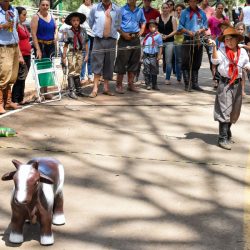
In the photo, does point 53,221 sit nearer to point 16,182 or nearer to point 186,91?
point 16,182

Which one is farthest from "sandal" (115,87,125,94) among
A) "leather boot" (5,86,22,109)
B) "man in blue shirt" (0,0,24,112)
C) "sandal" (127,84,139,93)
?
"man in blue shirt" (0,0,24,112)

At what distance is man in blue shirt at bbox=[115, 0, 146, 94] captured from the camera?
10.4 metres

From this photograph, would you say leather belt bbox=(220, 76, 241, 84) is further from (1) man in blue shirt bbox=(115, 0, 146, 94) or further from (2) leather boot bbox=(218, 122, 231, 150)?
(1) man in blue shirt bbox=(115, 0, 146, 94)

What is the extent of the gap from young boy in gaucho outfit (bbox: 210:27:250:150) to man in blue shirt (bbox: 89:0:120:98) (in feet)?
11.4

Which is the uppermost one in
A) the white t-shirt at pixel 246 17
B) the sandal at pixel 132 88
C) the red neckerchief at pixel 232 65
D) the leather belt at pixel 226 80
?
the white t-shirt at pixel 246 17

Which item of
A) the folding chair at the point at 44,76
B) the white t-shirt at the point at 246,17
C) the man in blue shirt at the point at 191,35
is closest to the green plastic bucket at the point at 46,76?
the folding chair at the point at 44,76

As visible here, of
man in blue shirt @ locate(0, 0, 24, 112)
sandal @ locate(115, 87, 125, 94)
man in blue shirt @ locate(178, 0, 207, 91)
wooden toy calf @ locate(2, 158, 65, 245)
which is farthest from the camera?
man in blue shirt @ locate(178, 0, 207, 91)

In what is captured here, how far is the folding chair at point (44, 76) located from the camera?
9414mm

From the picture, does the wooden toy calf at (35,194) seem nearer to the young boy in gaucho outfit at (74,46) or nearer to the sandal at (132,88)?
the young boy in gaucho outfit at (74,46)

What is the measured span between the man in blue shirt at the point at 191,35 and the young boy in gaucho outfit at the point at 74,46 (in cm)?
220

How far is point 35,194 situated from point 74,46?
6073 mm

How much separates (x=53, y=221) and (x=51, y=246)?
1.15 feet

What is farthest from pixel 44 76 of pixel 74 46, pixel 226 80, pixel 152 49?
pixel 226 80

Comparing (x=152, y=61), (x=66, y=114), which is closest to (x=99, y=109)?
(x=66, y=114)
